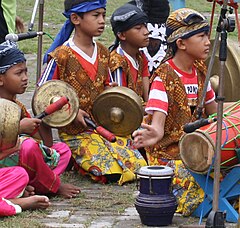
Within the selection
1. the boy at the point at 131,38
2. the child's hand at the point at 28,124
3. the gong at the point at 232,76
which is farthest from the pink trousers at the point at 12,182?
the gong at the point at 232,76

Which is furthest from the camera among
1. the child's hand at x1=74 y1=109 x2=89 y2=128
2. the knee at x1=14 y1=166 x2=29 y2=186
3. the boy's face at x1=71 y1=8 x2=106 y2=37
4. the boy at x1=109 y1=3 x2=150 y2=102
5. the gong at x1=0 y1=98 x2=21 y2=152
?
the boy at x1=109 y1=3 x2=150 y2=102

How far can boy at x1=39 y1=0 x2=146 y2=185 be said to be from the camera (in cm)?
582

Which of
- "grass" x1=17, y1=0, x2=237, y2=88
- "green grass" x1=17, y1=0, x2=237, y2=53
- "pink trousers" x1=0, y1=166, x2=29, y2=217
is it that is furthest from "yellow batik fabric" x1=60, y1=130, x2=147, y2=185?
"green grass" x1=17, y1=0, x2=237, y2=53

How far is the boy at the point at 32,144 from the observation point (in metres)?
5.07

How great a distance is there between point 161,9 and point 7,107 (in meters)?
2.99

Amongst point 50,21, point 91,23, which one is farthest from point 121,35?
point 50,21

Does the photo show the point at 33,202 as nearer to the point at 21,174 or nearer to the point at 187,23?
the point at 21,174

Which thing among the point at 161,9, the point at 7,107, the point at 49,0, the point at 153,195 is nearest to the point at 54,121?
the point at 7,107

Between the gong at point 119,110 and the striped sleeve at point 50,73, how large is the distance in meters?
0.34

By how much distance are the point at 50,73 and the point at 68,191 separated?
91 cm

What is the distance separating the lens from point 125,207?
5.08 meters

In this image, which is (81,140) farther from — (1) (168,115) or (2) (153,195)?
(2) (153,195)

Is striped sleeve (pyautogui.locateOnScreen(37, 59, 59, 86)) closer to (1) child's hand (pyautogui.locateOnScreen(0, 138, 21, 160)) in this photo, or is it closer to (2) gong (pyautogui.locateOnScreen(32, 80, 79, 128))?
(2) gong (pyautogui.locateOnScreen(32, 80, 79, 128))

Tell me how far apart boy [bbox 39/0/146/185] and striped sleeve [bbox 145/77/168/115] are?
2.50 ft
